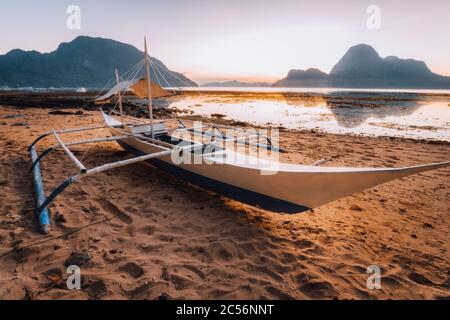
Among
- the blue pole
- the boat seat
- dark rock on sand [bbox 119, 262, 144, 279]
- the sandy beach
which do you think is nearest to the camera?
the sandy beach

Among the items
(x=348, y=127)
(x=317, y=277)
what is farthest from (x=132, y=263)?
(x=348, y=127)

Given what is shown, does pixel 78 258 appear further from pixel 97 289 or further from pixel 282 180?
pixel 282 180

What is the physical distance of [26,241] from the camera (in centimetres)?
371

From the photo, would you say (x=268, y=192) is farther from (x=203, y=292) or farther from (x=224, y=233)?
(x=203, y=292)

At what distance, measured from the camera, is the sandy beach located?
9.99 feet

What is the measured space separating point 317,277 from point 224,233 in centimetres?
164

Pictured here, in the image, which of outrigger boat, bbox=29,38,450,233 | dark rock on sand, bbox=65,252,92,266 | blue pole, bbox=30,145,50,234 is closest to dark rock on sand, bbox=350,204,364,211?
outrigger boat, bbox=29,38,450,233

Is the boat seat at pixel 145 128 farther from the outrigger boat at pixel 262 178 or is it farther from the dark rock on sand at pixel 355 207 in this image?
the dark rock on sand at pixel 355 207

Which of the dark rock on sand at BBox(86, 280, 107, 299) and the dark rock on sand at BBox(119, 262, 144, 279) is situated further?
the dark rock on sand at BBox(119, 262, 144, 279)

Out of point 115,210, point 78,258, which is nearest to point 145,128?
point 115,210

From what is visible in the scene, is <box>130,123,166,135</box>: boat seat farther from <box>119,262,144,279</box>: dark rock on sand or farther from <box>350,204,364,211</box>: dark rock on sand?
<box>350,204,364,211</box>: dark rock on sand

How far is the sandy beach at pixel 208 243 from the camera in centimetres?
304

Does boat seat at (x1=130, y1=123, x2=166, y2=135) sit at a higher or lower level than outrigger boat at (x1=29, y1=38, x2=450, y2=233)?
higher
